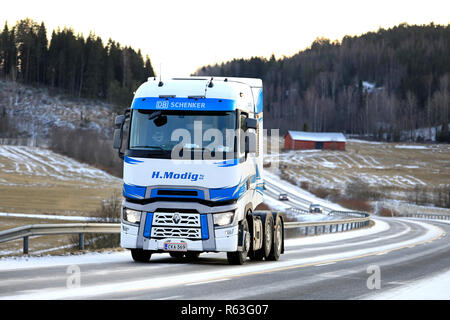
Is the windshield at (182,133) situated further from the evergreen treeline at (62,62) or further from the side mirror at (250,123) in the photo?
the evergreen treeline at (62,62)

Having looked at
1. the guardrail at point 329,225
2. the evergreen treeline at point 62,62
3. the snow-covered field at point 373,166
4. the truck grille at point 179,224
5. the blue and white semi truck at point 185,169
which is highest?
the evergreen treeline at point 62,62

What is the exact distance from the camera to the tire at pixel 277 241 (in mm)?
17609

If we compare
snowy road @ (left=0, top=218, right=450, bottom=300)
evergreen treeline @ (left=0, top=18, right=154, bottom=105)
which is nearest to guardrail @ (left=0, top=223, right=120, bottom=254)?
snowy road @ (left=0, top=218, right=450, bottom=300)

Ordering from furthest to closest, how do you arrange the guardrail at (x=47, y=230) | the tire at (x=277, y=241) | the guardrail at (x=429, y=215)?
the guardrail at (x=429, y=215) → the tire at (x=277, y=241) → the guardrail at (x=47, y=230)

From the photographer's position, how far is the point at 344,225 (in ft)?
153

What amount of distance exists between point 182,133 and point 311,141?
139 m

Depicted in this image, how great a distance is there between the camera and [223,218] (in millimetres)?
14172

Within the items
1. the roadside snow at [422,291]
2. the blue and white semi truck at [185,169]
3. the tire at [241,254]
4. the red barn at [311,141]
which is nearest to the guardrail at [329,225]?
the tire at [241,254]

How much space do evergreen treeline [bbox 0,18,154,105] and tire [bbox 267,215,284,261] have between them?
478 feet

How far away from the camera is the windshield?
46.9ft

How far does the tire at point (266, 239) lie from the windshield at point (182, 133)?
3162 mm

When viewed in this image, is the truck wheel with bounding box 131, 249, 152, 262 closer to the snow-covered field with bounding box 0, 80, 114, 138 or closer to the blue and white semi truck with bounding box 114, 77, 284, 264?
the blue and white semi truck with bounding box 114, 77, 284, 264
